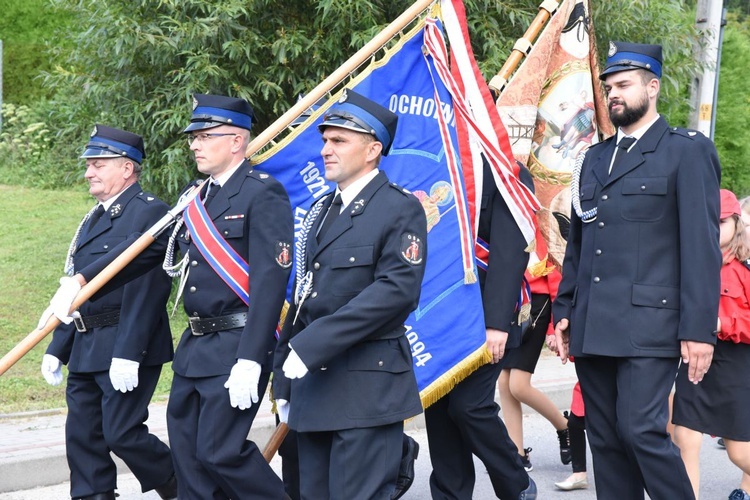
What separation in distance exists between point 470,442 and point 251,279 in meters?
1.41

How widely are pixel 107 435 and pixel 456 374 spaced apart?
1738 mm

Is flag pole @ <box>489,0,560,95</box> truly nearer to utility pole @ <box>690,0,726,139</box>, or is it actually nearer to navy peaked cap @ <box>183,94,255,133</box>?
navy peaked cap @ <box>183,94,255,133</box>

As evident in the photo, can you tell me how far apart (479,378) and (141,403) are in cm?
169

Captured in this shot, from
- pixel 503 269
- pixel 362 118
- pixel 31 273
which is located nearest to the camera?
pixel 362 118

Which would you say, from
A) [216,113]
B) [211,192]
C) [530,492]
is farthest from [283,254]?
[530,492]

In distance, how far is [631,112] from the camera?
4793 millimetres

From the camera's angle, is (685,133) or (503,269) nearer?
(685,133)

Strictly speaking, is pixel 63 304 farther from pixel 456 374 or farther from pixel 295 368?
pixel 456 374

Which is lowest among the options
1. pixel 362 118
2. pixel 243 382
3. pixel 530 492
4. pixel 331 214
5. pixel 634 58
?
pixel 530 492

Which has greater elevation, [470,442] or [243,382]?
[243,382]

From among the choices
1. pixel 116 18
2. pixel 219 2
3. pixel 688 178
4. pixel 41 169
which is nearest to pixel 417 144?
pixel 688 178

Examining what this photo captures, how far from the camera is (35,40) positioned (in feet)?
62.3

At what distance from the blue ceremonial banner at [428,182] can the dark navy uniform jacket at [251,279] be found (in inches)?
27.5

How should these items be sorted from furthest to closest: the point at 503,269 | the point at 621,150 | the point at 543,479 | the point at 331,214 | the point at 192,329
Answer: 1. the point at 543,479
2. the point at 503,269
3. the point at 192,329
4. the point at 621,150
5. the point at 331,214
